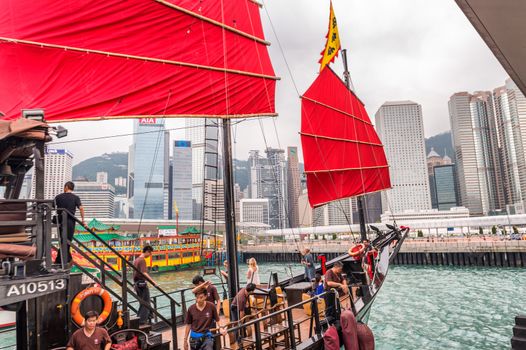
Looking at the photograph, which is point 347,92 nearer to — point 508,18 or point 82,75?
point 82,75

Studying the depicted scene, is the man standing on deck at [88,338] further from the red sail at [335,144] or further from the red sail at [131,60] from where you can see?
the red sail at [335,144]

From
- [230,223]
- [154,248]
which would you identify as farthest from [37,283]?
[154,248]

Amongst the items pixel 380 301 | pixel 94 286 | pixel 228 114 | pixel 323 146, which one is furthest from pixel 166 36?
pixel 380 301

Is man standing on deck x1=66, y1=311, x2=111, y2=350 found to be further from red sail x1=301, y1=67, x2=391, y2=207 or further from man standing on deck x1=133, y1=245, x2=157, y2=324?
red sail x1=301, y1=67, x2=391, y2=207

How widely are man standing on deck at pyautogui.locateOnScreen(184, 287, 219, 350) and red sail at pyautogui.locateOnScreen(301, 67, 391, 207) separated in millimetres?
14775

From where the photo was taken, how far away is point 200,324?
533 centimetres

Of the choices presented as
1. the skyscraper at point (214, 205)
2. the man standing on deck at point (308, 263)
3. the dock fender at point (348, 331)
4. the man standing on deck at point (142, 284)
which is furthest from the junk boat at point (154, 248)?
the dock fender at point (348, 331)

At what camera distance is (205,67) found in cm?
1040

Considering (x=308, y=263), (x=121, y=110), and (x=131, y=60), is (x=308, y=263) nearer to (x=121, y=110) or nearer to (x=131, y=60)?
(x=121, y=110)

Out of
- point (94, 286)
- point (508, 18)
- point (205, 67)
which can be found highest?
point (205, 67)

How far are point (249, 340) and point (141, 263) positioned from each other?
2.78 metres

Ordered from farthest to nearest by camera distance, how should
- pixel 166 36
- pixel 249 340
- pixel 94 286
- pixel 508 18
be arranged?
pixel 166 36, pixel 249 340, pixel 94 286, pixel 508 18

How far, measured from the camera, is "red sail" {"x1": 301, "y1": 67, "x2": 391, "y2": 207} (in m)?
19.9

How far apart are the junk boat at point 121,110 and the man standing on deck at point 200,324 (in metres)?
0.23
